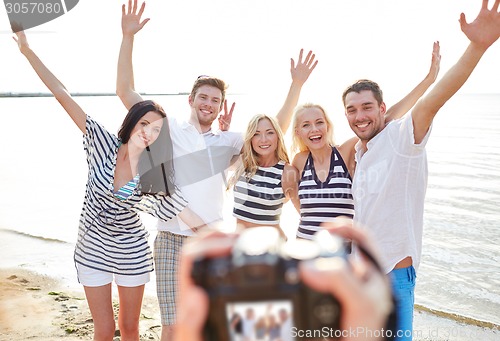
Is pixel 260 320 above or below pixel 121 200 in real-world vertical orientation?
below

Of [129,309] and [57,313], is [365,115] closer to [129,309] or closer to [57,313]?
[129,309]

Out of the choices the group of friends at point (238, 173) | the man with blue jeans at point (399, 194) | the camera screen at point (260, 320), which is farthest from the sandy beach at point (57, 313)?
the camera screen at point (260, 320)

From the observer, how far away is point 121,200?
3.25m

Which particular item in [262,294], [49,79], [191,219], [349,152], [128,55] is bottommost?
[191,219]

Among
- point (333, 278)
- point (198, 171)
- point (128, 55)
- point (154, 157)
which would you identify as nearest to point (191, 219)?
point (198, 171)

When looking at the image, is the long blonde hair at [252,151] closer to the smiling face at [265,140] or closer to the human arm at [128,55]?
the smiling face at [265,140]

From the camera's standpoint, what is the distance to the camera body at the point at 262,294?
890mm

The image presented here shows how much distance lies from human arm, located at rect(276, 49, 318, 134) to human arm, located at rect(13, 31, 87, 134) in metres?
1.77

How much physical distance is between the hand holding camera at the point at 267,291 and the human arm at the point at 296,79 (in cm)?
330

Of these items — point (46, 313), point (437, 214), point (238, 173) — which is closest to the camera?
point (238, 173)

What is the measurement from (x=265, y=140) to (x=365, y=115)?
976 mm

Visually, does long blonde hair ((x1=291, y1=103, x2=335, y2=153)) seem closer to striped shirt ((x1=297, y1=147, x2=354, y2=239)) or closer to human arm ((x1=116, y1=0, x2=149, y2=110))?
striped shirt ((x1=297, y1=147, x2=354, y2=239))

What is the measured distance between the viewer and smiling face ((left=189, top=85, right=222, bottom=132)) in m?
3.96

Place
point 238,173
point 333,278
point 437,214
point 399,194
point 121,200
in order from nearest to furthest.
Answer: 1. point 333,278
2. point 399,194
3. point 121,200
4. point 238,173
5. point 437,214
